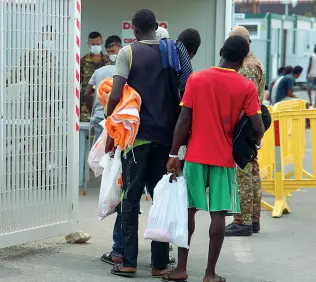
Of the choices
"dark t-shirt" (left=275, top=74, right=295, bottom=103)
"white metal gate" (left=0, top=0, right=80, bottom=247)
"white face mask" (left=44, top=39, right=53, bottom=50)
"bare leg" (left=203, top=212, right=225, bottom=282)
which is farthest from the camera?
"dark t-shirt" (left=275, top=74, right=295, bottom=103)

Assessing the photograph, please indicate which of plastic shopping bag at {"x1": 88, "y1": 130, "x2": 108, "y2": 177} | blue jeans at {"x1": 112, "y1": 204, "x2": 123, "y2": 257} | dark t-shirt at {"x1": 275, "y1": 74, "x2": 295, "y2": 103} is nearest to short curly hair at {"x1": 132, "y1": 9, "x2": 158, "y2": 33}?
plastic shopping bag at {"x1": 88, "y1": 130, "x2": 108, "y2": 177}

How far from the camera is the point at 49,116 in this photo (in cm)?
679

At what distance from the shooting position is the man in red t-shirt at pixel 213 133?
5.71 meters

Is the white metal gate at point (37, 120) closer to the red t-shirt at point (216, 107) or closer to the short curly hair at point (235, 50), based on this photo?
the red t-shirt at point (216, 107)

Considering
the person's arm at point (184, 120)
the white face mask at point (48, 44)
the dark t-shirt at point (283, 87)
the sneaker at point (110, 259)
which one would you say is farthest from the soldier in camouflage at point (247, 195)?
the dark t-shirt at point (283, 87)

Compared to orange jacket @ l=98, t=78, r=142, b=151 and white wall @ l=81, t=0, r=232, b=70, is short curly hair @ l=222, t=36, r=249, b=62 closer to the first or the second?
orange jacket @ l=98, t=78, r=142, b=151

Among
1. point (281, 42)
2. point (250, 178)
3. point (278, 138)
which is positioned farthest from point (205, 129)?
point (281, 42)

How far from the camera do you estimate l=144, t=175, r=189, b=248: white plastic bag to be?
573 cm

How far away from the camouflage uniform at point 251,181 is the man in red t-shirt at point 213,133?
175 centimetres

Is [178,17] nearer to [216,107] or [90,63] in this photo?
[90,63]

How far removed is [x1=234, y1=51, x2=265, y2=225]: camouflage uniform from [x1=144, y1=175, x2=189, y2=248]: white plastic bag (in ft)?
6.76

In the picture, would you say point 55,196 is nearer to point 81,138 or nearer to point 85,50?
point 81,138

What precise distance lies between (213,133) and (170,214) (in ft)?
2.04

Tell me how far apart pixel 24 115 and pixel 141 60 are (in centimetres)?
115
